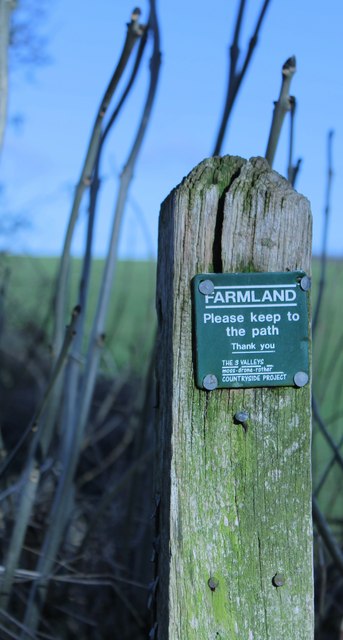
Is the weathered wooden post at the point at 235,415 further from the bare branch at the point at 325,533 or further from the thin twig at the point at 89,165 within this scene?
the thin twig at the point at 89,165

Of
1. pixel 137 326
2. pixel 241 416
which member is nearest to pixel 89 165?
pixel 241 416

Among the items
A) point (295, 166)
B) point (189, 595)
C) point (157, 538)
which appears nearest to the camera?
point (189, 595)

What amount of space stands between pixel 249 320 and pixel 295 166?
3.09 feet

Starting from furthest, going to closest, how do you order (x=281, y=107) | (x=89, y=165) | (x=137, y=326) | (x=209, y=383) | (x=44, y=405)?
(x=137, y=326) < (x=89, y=165) < (x=44, y=405) < (x=281, y=107) < (x=209, y=383)

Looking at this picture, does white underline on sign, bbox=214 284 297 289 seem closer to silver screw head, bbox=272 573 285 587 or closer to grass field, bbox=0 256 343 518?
silver screw head, bbox=272 573 285 587

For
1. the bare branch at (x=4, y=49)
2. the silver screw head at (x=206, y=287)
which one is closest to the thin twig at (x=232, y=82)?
the bare branch at (x=4, y=49)

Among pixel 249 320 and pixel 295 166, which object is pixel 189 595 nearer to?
pixel 249 320

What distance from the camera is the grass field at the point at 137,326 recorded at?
11.5 ft

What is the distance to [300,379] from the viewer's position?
136 centimetres

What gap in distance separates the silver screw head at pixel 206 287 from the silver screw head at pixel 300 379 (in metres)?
0.21

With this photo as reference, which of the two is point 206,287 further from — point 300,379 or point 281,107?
point 281,107

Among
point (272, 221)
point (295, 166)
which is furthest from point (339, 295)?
point (272, 221)

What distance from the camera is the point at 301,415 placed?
4.50 feet

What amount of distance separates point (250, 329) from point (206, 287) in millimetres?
104
